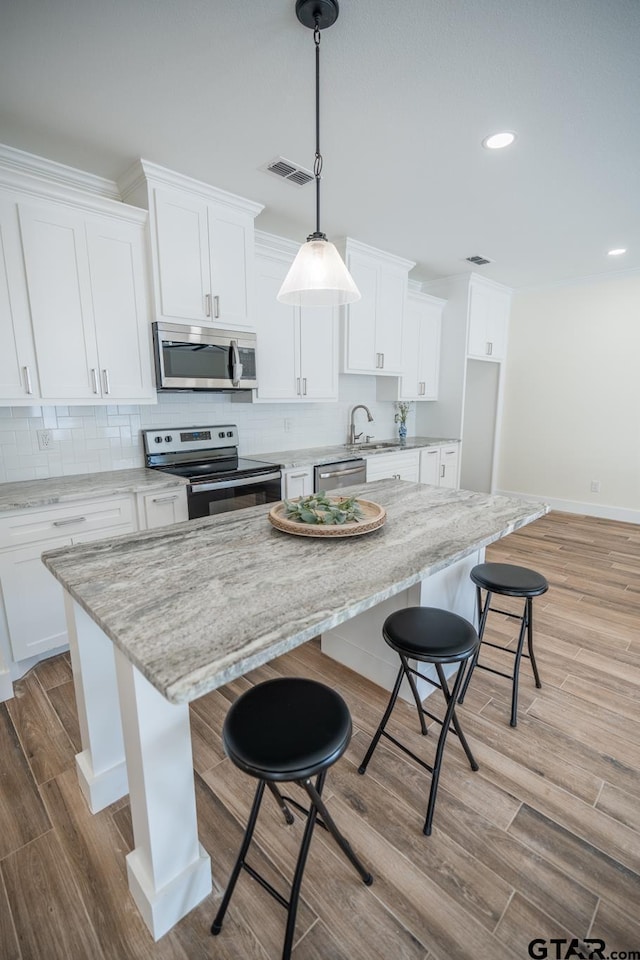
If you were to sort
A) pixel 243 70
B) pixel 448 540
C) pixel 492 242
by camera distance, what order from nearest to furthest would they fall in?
pixel 448 540
pixel 243 70
pixel 492 242

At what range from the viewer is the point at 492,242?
3.74 metres

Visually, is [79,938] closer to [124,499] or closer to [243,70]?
[124,499]

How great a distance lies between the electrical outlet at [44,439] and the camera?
8.67 ft

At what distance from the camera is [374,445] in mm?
4574

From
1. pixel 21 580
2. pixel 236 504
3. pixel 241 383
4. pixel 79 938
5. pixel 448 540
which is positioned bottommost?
pixel 79 938

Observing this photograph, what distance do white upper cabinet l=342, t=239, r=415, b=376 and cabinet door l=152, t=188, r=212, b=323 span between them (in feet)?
4.55

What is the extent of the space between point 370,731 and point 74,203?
3107 mm

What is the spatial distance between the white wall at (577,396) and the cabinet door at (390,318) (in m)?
2.09

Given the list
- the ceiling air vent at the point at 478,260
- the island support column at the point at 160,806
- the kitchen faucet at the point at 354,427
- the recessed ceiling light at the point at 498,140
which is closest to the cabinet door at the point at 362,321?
the kitchen faucet at the point at 354,427

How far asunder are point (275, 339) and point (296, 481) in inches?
46.0

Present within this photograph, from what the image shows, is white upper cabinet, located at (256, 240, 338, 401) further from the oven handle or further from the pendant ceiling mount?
the pendant ceiling mount

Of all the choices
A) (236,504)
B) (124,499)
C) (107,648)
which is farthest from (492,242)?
(107,648)
